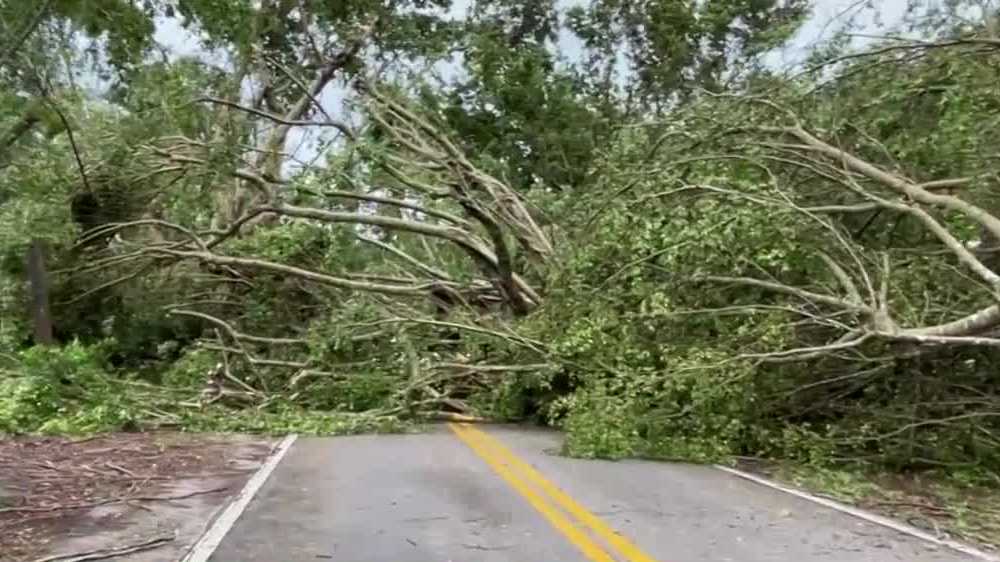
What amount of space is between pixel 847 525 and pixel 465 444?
6054mm

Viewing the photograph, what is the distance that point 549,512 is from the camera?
7941 mm

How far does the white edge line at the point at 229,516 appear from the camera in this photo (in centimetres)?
646

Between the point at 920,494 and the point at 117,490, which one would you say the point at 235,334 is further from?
the point at 920,494

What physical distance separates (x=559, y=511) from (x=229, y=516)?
244 centimetres

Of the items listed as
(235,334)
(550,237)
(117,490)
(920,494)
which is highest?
(550,237)

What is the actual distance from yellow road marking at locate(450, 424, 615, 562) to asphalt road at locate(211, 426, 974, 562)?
1 centimetres

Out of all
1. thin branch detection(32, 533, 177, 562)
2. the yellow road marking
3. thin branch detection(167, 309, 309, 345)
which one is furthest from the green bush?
thin branch detection(32, 533, 177, 562)

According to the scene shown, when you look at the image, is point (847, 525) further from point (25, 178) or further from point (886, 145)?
point (25, 178)

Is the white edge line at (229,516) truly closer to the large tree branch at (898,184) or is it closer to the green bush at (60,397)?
the green bush at (60,397)

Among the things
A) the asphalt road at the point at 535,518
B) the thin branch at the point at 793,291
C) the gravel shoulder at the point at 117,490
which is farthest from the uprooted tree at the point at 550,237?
the gravel shoulder at the point at 117,490

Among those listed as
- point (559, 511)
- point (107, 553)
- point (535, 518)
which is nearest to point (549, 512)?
point (559, 511)

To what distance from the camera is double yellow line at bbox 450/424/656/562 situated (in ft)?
21.5

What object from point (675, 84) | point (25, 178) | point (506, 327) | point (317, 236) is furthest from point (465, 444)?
point (675, 84)

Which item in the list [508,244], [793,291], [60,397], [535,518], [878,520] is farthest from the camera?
[508,244]
